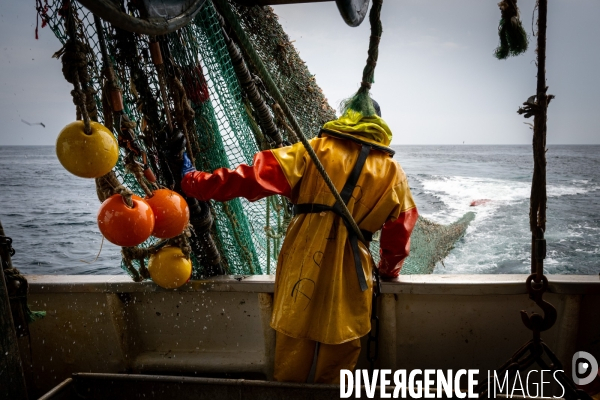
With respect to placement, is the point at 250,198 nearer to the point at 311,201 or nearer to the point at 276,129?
the point at 311,201

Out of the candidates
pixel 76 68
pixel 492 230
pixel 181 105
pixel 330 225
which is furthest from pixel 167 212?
pixel 492 230

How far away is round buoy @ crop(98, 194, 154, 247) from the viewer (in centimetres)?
142

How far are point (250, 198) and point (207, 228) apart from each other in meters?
0.53

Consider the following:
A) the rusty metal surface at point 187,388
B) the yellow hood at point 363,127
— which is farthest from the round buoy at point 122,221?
the yellow hood at point 363,127

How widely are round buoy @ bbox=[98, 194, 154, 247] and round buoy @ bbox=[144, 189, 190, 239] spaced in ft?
0.55

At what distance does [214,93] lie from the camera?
97.7 inches

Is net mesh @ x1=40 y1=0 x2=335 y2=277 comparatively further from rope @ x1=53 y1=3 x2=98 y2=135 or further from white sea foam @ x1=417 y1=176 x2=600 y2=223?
white sea foam @ x1=417 y1=176 x2=600 y2=223

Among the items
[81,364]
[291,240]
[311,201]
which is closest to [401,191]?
[311,201]

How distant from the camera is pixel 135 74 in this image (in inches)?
79.7

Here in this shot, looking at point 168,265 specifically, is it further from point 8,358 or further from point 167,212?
point 8,358

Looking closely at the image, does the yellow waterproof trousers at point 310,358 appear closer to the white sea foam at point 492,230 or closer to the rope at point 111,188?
the rope at point 111,188

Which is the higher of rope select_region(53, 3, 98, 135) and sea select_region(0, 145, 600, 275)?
rope select_region(53, 3, 98, 135)

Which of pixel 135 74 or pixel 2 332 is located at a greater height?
pixel 135 74

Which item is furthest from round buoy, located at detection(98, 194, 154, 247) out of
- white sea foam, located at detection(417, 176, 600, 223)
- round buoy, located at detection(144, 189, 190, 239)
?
white sea foam, located at detection(417, 176, 600, 223)
